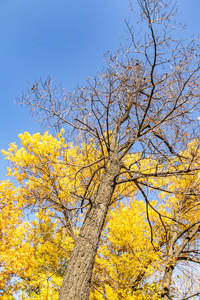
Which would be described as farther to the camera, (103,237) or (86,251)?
(103,237)

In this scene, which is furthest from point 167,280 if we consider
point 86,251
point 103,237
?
point 86,251

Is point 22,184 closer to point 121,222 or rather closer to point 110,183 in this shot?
point 121,222

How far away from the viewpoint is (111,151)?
348cm

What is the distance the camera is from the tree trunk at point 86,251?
2.08m

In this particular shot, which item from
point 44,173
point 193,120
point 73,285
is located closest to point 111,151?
point 193,120

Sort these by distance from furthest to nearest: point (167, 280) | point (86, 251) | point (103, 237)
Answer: point (103, 237)
point (167, 280)
point (86, 251)

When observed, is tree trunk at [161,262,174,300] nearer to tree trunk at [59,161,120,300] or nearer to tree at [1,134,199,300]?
tree at [1,134,199,300]

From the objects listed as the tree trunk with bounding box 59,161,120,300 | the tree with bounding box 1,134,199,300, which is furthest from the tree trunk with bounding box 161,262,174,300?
the tree trunk with bounding box 59,161,120,300

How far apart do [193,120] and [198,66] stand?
84cm

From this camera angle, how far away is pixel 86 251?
7.64 feet

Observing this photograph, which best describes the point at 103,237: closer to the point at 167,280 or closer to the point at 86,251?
the point at 167,280

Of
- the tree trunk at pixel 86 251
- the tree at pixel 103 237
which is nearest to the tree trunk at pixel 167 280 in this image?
the tree at pixel 103 237

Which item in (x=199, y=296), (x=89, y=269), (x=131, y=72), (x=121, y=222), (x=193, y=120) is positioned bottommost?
(x=89, y=269)

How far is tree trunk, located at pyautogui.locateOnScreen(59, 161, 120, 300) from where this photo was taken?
2.08 meters
